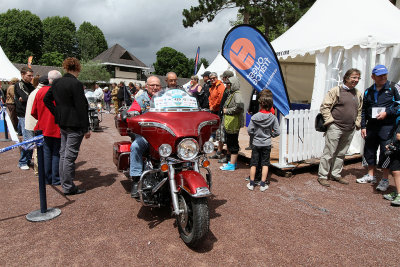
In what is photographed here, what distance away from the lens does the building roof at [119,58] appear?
52.6 meters

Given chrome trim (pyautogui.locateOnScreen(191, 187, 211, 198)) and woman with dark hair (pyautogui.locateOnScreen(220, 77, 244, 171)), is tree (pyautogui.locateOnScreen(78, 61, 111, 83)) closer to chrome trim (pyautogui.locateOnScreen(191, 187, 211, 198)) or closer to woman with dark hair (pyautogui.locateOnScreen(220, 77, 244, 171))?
woman with dark hair (pyautogui.locateOnScreen(220, 77, 244, 171))

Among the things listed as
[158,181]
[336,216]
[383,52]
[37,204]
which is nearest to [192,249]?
[158,181]

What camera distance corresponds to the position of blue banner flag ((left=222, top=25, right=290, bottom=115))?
5.26m

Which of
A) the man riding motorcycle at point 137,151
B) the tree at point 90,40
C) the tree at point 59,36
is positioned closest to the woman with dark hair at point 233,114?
the man riding motorcycle at point 137,151

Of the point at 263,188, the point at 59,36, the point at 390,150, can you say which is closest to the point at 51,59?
the point at 59,36

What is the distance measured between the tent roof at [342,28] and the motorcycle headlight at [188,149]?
4.99 meters

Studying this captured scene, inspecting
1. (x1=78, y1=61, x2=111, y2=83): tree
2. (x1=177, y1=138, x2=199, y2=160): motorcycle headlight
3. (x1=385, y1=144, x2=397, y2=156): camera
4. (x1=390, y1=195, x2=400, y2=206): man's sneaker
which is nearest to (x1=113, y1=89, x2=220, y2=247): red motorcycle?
(x1=177, y1=138, x2=199, y2=160): motorcycle headlight

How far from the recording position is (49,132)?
455 cm

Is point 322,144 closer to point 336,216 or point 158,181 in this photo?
point 336,216

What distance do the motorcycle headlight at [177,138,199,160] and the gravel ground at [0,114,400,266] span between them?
1.00m

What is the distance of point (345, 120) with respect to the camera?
185 inches

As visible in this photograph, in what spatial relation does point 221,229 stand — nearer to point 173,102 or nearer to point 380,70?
point 173,102

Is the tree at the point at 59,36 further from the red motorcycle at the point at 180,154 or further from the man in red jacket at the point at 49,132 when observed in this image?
the red motorcycle at the point at 180,154

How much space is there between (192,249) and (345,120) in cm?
350
